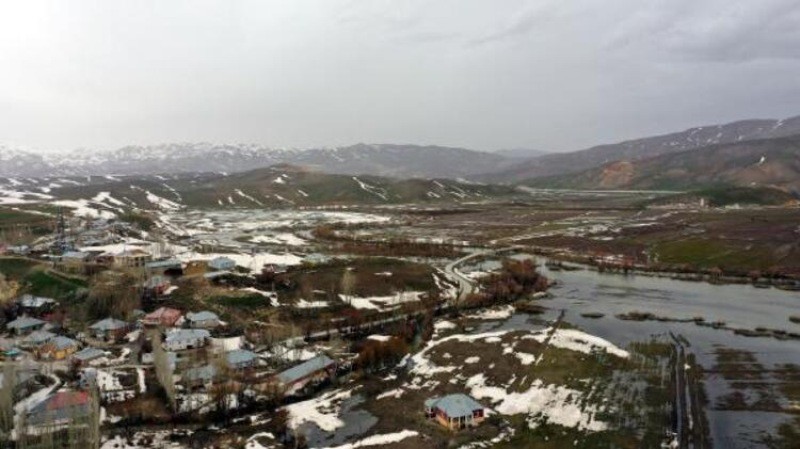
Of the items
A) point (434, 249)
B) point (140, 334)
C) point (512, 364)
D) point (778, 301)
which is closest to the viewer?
point (512, 364)

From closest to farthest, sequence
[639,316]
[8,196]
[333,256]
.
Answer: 1. [639,316]
2. [333,256]
3. [8,196]

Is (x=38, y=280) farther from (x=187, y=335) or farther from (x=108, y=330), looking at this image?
(x=187, y=335)

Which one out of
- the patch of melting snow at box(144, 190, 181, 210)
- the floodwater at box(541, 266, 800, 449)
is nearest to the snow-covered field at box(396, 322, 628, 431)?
the floodwater at box(541, 266, 800, 449)

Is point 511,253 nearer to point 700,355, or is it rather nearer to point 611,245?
point 611,245

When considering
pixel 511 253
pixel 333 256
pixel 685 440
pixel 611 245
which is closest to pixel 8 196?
pixel 333 256

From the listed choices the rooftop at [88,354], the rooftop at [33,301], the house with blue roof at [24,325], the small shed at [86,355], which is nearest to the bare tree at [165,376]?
the small shed at [86,355]

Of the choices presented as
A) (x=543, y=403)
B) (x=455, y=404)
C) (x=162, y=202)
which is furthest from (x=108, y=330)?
(x=162, y=202)
